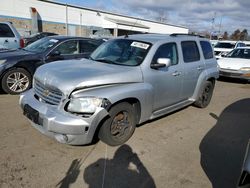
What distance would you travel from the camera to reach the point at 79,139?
316 cm

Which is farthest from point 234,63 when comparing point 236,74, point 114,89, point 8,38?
point 8,38

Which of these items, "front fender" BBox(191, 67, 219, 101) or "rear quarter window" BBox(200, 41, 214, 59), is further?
"rear quarter window" BBox(200, 41, 214, 59)

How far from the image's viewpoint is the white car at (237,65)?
9.23 metres

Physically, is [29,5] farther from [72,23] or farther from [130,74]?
[130,74]

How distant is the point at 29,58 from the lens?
6145 millimetres

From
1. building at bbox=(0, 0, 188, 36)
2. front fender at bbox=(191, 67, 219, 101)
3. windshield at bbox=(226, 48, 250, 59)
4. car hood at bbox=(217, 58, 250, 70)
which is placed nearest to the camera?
front fender at bbox=(191, 67, 219, 101)

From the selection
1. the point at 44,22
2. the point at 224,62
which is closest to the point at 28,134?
the point at 224,62

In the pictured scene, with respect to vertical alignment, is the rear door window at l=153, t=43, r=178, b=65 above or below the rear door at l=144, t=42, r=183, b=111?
above

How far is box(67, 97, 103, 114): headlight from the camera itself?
3074 millimetres

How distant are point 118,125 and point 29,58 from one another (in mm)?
3827

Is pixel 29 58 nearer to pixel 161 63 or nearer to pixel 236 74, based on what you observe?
pixel 161 63

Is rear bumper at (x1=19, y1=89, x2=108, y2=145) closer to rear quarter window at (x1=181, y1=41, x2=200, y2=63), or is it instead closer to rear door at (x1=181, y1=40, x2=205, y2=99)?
rear door at (x1=181, y1=40, x2=205, y2=99)

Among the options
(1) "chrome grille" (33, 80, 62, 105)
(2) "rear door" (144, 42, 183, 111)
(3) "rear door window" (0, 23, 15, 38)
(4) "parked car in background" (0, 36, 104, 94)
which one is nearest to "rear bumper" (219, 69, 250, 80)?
(2) "rear door" (144, 42, 183, 111)

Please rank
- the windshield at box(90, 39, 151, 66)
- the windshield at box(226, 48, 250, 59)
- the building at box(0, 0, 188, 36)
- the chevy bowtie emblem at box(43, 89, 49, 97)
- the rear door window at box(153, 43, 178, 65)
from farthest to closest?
the building at box(0, 0, 188, 36) < the windshield at box(226, 48, 250, 59) < the rear door window at box(153, 43, 178, 65) < the windshield at box(90, 39, 151, 66) < the chevy bowtie emblem at box(43, 89, 49, 97)
